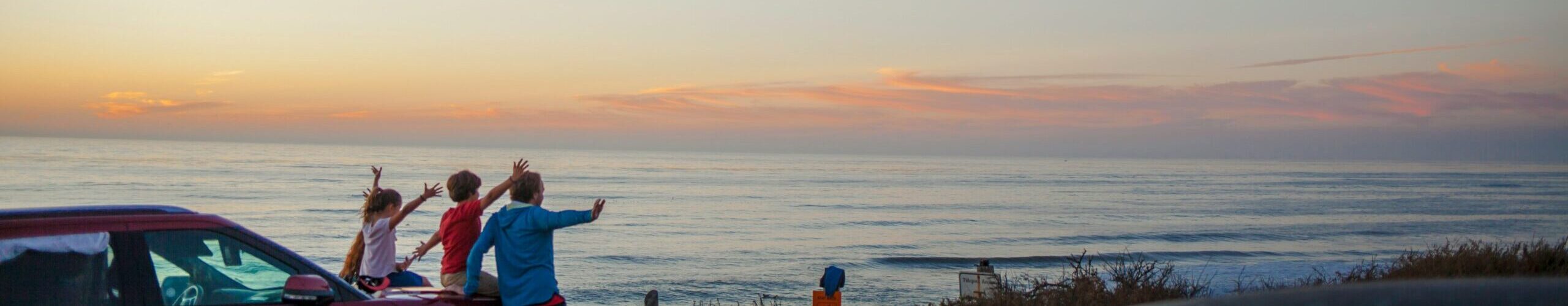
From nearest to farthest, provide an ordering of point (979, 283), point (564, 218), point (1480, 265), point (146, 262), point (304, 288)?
point (146, 262) → point (304, 288) → point (564, 218) → point (979, 283) → point (1480, 265)

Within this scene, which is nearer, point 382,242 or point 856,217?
point 382,242

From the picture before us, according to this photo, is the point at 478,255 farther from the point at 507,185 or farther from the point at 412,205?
the point at 412,205

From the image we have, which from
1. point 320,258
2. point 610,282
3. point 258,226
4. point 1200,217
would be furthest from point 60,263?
point 1200,217

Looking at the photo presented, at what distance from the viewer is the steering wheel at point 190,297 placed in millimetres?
4730

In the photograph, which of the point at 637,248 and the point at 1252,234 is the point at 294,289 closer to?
the point at 637,248

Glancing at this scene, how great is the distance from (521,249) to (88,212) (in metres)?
2.35

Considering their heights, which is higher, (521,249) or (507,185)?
(507,185)

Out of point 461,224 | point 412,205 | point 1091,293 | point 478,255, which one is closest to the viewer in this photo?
point 478,255

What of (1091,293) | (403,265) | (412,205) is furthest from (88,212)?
(1091,293)

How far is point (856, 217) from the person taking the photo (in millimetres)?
38500

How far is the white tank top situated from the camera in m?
7.47

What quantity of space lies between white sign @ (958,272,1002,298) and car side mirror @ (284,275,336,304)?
5911 mm

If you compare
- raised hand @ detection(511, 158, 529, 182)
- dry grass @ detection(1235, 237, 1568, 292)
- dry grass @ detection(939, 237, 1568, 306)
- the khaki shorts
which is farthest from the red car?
dry grass @ detection(1235, 237, 1568, 292)

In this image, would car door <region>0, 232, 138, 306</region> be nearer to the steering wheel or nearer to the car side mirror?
the steering wheel
